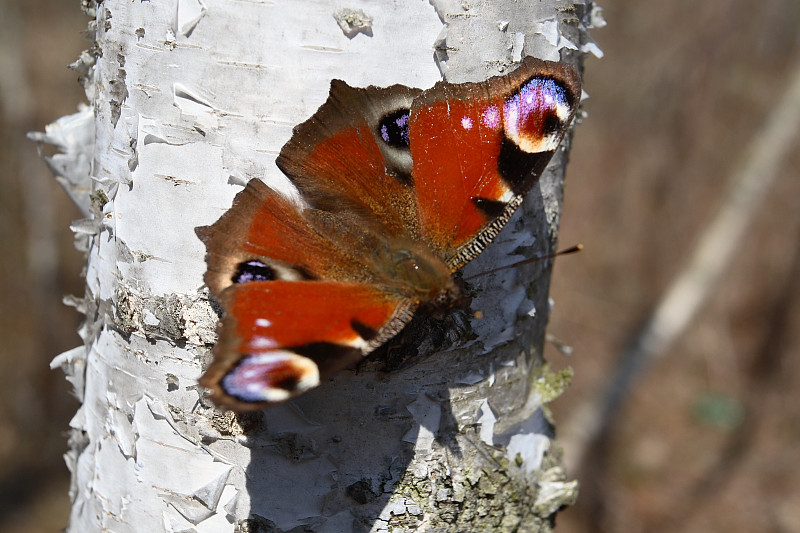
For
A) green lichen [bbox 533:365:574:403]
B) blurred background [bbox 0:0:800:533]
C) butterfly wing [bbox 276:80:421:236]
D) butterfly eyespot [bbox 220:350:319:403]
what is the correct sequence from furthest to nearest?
blurred background [bbox 0:0:800:533] < green lichen [bbox 533:365:574:403] < butterfly wing [bbox 276:80:421:236] < butterfly eyespot [bbox 220:350:319:403]

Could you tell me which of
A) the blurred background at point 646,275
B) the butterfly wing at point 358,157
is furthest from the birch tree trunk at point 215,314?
the blurred background at point 646,275

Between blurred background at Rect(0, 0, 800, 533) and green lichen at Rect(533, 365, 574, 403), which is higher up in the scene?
blurred background at Rect(0, 0, 800, 533)

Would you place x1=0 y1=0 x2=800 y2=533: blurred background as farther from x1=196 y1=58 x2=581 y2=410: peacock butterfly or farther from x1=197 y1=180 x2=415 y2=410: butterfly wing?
x1=197 y1=180 x2=415 y2=410: butterfly wing

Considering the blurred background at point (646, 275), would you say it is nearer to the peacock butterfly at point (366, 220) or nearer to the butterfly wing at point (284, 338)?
the peacock butterfly at point (366, 220)

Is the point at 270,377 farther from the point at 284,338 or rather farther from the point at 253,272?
the point at 253,272

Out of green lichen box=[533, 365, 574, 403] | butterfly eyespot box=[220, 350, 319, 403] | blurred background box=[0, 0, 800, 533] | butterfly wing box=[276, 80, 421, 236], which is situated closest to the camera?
butterfly eyespot box=[220, 350, 319, 403]

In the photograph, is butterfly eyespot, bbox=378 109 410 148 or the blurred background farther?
the blurred background

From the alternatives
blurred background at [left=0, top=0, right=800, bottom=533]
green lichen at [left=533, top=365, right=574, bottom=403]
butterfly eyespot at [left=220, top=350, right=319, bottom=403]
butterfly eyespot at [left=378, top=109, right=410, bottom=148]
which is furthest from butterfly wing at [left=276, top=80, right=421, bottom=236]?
blurred background at [left=0, top=0, right=800, bottom=533]
